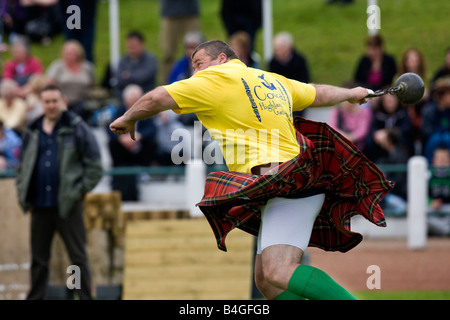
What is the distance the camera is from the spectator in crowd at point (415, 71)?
1060 centimetres

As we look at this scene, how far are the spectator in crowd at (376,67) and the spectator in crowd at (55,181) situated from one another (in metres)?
4.80

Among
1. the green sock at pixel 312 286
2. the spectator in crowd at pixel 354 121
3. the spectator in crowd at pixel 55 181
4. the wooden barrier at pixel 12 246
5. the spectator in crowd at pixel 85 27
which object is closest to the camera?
the green sock at pixel 312 286

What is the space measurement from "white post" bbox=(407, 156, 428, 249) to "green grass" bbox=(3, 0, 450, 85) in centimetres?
436

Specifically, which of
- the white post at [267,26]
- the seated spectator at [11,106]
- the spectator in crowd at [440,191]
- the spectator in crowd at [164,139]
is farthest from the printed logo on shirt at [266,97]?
the white post at [267,26]

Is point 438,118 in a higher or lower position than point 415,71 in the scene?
lower

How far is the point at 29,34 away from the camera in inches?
527

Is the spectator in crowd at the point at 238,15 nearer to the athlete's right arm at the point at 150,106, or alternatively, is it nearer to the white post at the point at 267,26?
the white post at the point at 267,26

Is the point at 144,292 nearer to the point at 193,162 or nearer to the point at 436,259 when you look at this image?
the point at 193,162

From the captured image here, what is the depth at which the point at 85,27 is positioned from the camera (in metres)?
11.5

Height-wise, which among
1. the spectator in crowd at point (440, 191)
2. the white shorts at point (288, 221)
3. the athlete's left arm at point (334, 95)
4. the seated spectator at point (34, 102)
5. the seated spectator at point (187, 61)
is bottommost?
the white shorts at point (288, 221)

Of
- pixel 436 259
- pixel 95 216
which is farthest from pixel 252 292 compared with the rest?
pixel 436 259

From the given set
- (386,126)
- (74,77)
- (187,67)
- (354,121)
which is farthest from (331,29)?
(187,67)

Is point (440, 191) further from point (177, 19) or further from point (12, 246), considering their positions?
point (12, 246)

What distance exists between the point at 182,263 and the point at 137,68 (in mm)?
3748
